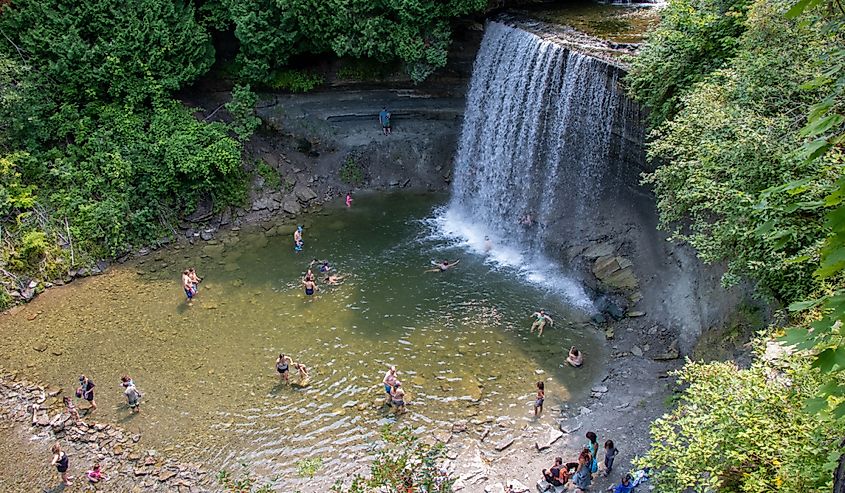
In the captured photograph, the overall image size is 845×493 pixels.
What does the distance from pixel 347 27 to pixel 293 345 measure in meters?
11.1

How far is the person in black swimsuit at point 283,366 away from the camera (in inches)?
554

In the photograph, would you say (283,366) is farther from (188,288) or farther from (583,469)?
(583,469)

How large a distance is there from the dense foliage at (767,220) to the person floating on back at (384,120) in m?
10.4

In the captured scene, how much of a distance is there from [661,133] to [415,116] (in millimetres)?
11327

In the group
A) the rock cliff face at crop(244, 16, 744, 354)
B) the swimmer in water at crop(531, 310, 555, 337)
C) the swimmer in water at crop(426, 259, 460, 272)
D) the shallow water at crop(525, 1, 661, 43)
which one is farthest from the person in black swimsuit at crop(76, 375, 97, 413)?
the shallow water at crop(525, 1, 661, 43)

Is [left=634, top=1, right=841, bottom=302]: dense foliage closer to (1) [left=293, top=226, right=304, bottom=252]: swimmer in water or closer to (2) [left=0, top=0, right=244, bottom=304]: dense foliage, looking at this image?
(1) [left=293, top=226, right=304, bottom=252]: swimmer in water

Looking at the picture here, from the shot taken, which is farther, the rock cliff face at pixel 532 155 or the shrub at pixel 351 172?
the shrub at pixel 351 172

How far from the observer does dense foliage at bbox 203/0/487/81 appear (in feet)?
63.2

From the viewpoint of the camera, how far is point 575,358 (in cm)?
1427

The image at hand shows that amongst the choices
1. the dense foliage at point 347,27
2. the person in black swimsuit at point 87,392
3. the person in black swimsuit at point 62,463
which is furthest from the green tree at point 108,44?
the person in black swimsuit at point 62,463

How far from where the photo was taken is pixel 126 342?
15.5 meters

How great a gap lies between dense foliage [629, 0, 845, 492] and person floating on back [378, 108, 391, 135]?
10.4 meters

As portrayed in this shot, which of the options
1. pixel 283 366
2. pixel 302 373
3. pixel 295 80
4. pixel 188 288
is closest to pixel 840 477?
pixel 302 373

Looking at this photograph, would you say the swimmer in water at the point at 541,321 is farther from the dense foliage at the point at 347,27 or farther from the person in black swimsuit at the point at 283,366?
the dense foliage at the point at 347,27
